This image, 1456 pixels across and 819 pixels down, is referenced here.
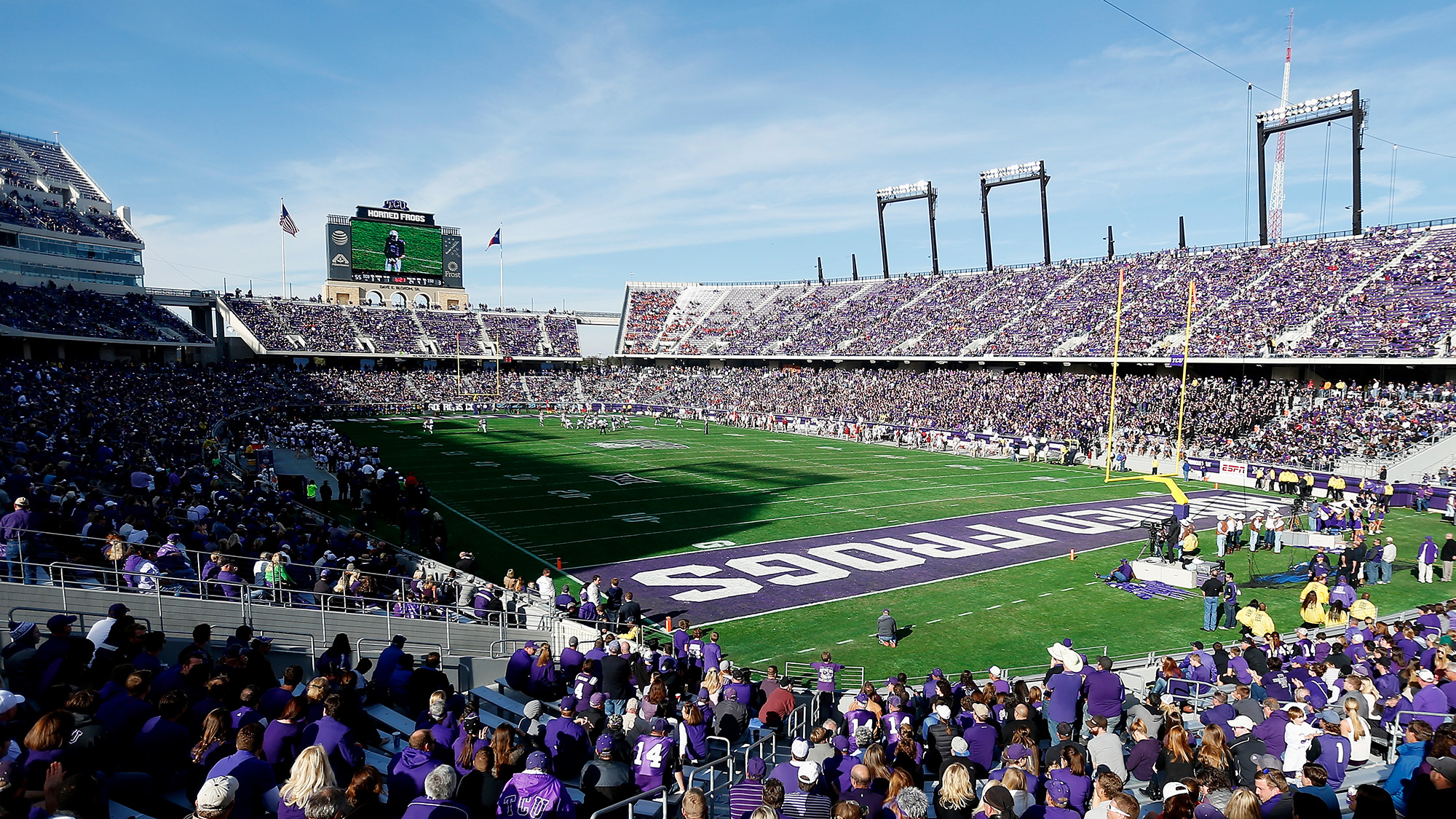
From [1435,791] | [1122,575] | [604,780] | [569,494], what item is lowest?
[1122,575]

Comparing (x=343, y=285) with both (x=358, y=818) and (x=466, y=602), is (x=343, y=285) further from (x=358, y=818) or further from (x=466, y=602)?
(x=358, y=818)

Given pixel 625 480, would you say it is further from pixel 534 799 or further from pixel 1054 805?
pixel 1054 805

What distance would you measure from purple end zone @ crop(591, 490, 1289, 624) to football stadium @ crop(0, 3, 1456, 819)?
15cm

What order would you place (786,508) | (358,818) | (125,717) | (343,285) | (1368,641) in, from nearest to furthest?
1. (358,818)
2. (125,717)
3. (1368,641)
4. (786,508)
5. (343,285)

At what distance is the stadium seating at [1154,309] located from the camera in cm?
3700

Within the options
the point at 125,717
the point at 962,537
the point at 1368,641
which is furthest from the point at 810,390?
the point at 125,717

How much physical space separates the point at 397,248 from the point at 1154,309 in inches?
2326

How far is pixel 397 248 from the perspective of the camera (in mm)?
72312

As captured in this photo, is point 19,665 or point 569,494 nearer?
point 19,665

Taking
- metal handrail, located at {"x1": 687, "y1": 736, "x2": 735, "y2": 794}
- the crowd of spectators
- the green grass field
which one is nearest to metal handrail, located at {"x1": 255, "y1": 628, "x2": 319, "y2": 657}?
metal handrail, located at {"x1": 687, "y1": 736, "x2": 735, "y2": 794}

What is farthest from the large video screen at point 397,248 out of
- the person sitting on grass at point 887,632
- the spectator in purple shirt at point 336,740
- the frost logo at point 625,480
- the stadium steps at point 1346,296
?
the spectator in purple shirt at point 336,740

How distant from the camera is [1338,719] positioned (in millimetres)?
7332

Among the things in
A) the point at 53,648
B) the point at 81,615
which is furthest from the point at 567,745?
the point at 81,615

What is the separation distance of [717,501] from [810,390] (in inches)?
1296
